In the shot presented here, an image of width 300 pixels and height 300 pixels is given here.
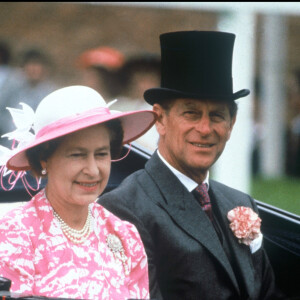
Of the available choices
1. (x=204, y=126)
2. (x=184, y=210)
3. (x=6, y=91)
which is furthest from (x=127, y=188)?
(x=6, y=91)

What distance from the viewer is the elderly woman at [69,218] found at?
2.19m

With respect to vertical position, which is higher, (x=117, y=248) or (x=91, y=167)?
(x=91, y=167)

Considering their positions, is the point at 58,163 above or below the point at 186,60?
below

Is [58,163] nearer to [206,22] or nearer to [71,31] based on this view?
[206,22]

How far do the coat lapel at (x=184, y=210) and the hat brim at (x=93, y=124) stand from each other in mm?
219

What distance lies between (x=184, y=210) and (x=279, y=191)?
5.80 metres

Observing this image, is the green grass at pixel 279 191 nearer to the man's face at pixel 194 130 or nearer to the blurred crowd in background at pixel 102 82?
the blurred crowd in background at pixel 102 82

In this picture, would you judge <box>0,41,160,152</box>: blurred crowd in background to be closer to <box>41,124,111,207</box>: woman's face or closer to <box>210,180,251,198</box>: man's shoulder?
<box>210,180,251,198</box>: man's shoulder

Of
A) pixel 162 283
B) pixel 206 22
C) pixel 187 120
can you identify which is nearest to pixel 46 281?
pixel 162 283

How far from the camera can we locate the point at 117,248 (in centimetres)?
237

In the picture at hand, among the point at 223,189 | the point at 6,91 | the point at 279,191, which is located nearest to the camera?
the point at 223,189

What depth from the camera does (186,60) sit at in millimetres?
2660

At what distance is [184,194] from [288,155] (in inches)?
274

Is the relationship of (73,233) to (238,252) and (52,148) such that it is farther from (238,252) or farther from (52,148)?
(238,252)
